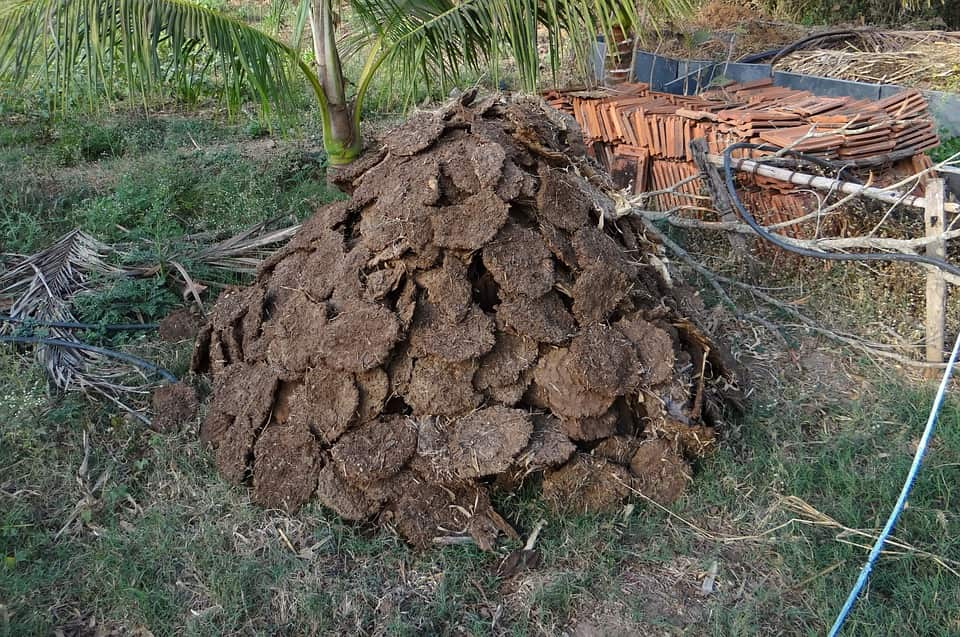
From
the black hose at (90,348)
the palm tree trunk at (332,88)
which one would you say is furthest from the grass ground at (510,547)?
the palm tree trunk at (332,88)

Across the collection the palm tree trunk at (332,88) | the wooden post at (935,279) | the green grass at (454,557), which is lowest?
the green grass at (454,557)

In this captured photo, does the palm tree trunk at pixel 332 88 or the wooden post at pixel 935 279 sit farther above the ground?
the palm tree trunk at pixel 332 88

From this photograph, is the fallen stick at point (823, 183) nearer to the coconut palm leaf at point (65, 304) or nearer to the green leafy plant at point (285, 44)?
the green leafy plant at point (285, 44)

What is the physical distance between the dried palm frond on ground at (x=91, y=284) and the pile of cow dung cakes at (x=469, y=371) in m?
0.71

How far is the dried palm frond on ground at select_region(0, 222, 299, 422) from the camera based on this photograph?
12.4 ft

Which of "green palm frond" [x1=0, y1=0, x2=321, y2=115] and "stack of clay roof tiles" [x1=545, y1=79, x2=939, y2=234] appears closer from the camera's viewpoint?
"green palm frond" [x1=0, y1=0, x2=321, y2=115]

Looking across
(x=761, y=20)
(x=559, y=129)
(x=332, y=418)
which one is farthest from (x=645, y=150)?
(x=761, y=20)

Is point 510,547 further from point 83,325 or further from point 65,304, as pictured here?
point 65,304

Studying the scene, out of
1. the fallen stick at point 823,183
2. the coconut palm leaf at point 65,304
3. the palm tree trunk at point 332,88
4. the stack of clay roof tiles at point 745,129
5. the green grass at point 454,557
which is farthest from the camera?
the stack of clay roof tiles at point 745,129

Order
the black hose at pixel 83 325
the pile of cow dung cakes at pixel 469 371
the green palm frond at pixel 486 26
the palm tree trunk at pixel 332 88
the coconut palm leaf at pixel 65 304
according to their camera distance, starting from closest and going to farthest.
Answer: the pile of cow dung cakes at pixel 469 371 < the coconut palm leaf at pixel 65 304 < the black hose at pixel 83 325 < the green palm frond at pixel 486 26 < the palm tree trunk at pixel 332 88

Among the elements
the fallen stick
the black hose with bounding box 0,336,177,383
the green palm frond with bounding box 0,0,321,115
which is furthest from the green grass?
the green palm frond with bounding box 0,0,321,115

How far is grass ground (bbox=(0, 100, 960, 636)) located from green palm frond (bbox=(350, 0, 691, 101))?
2333 mm

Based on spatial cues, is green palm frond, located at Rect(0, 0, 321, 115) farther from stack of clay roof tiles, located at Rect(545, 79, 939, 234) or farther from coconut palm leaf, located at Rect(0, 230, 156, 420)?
stack of clay roof tiles, located at Rect(545, 79, 939, 234)

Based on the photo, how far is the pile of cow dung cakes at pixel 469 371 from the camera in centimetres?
299
